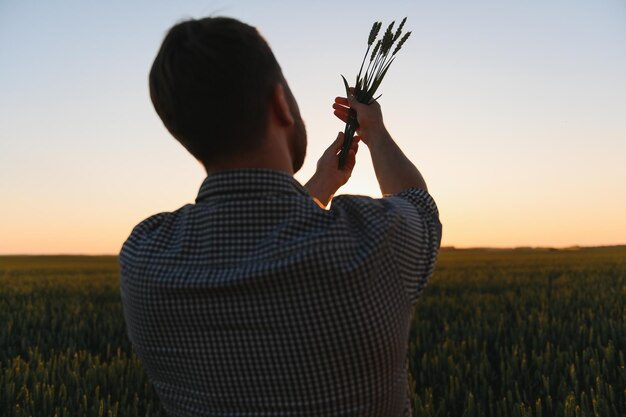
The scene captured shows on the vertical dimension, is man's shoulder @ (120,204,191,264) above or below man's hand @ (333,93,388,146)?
below

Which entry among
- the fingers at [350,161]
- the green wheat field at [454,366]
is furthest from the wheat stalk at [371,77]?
the green wheat field at [454,366]

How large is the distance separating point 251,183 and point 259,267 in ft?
0.59

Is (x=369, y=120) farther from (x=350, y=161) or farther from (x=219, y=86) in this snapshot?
(x=219, y=86)

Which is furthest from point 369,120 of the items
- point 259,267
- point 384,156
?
point 259,267

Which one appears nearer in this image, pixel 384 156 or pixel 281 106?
pixel 281 106

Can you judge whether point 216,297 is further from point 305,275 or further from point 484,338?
point 484,338

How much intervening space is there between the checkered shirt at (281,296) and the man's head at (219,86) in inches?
3.0

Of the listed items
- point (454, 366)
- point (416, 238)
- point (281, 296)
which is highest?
point (416, 238)

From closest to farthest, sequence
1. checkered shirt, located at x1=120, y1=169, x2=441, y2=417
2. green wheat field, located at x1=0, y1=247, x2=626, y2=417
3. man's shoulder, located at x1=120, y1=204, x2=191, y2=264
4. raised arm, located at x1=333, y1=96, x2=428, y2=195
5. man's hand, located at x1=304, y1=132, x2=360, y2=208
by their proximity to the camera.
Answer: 1. checkered shirt, located at x1=120, y1=169, x2=441, y2=417
2. man's shoulder, located at x1=120, y1=204, x2=191, y2=264
3. raised arm, located at x1=333, y1=96, x2=428, y2=195
4. man's hand, located at x1=304, y1=132, x2=360, y2=208
5. green wheat field, located at x1=0, y1=247, x2=626, y2=417

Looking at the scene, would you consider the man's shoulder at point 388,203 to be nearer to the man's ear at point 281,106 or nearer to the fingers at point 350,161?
the man's ear at point 281,106

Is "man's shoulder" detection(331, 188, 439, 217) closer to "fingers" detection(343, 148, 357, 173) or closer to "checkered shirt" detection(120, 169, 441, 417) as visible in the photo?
"checkered shirt" detection(120, 169, 441, 417)

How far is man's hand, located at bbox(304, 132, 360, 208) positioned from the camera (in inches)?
66.7

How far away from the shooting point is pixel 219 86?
1.16 m

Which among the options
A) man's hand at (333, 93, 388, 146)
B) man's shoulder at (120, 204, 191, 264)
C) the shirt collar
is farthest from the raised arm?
man's shoulder at (120, 204, 191, 264)
